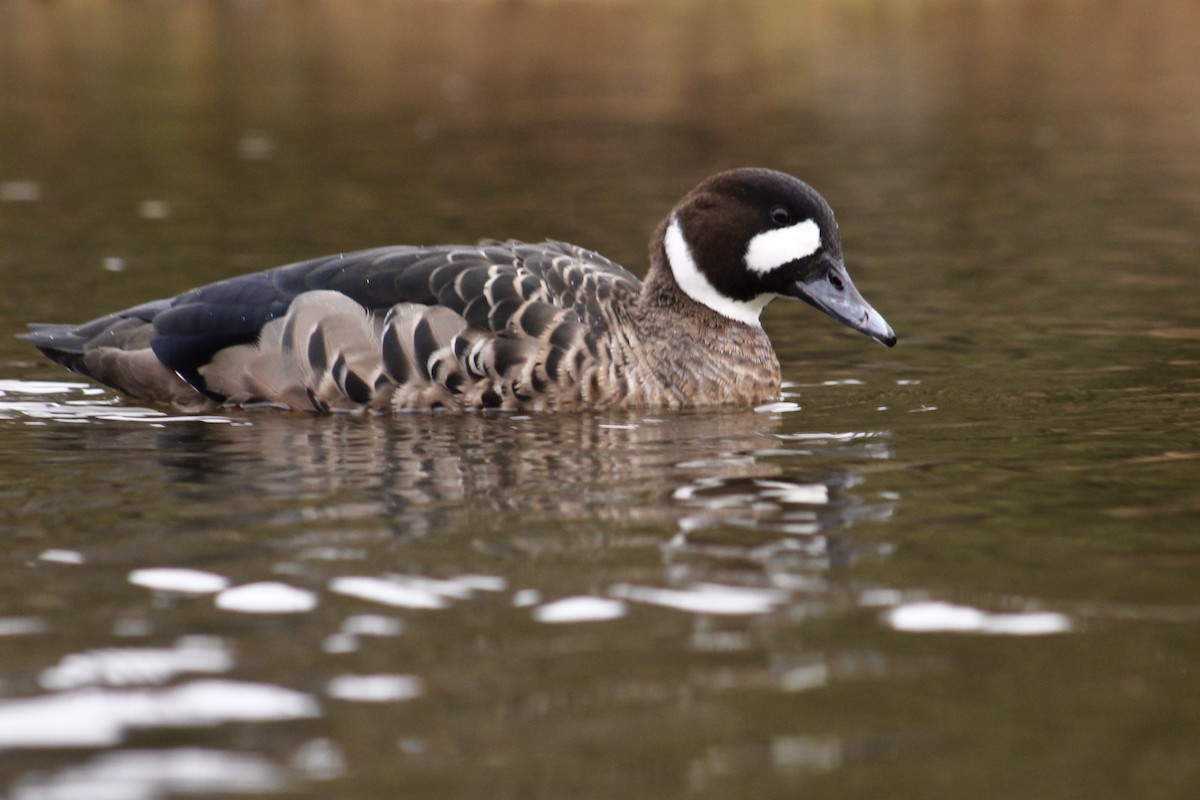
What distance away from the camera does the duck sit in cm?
980

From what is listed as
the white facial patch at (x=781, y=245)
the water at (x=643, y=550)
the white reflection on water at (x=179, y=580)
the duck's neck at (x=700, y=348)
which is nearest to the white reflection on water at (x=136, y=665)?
the water at (x=643, y=550)

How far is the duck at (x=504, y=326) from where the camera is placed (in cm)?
980

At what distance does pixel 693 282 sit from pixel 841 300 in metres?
0.91

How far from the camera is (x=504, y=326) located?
972cm

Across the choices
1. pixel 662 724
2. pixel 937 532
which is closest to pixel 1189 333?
pixel 937 532

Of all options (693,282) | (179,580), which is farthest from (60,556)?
(693,282)

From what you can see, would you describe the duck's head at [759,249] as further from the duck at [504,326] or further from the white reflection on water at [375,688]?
the white reflection on water at [375,688]

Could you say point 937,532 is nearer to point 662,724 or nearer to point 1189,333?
point 662,724

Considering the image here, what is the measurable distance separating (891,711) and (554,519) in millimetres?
2425

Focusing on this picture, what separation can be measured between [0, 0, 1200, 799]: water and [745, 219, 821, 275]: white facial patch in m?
0.87

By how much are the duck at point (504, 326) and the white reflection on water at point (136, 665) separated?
4.18 m

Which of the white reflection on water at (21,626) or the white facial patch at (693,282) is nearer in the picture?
the white reflection on water at (21,626)

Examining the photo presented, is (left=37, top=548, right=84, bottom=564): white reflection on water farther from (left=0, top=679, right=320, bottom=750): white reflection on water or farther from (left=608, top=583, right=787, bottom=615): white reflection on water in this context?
(left=608, top=583, right=787, bottom=615): white reflection on water

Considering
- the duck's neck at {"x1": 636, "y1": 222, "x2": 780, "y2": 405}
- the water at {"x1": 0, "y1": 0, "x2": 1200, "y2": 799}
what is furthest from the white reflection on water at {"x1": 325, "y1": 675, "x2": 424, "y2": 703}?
the duck's neck at {"x1": 636, "y1": 222, "x2": 780, "y2": 405}
